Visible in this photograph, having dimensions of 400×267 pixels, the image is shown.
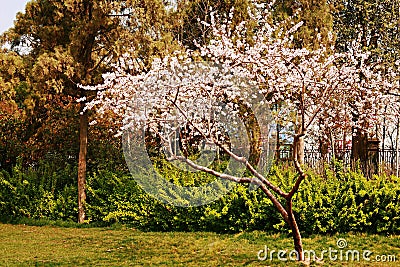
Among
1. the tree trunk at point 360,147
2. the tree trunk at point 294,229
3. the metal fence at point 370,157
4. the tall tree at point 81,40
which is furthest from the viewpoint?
the tree trunk at point 360,147

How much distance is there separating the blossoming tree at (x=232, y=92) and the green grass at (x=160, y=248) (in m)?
0.66

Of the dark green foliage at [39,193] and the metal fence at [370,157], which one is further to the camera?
the metal fence at [370,157]

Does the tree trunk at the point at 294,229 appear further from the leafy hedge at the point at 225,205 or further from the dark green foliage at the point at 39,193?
the dark green foliage at the point at 39,193

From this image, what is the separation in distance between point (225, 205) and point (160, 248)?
4.19 ft

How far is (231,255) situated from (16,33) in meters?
5.81

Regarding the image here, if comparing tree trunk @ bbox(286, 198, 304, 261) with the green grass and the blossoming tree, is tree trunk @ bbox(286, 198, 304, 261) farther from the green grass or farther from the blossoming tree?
the green grass

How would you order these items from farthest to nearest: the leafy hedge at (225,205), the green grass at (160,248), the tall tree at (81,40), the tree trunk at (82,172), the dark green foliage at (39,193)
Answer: the dark green foliage at (39,193)
the tree trunk at (82,172)
the tall tree at (81,40)
the leafy hedge at (225,205)
the green grass at (160,248)

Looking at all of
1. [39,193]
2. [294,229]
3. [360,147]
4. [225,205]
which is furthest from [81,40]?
[360,147]

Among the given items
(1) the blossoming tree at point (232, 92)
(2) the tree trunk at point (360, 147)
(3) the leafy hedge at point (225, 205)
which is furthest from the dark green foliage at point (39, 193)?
(2) the tree trunk at point (360, 147)

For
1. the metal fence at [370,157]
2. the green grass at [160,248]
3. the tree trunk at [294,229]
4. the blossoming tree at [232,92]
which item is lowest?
the green grass at [160,248]

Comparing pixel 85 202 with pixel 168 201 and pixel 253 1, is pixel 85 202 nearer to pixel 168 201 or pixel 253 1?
pixel 168 201

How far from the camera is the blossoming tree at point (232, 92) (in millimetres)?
6613

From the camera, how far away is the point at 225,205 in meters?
7.20

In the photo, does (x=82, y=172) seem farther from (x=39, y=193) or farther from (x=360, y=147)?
(x=360, y=147)
